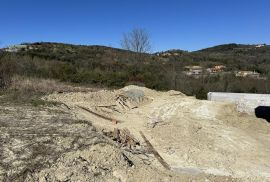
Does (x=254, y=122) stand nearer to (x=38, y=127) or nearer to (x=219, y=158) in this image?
(x=219, y=158)

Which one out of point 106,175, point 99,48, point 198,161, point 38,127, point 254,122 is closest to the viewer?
point 106,175

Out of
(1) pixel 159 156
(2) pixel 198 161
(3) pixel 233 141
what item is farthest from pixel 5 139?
(3) pixel 233 141

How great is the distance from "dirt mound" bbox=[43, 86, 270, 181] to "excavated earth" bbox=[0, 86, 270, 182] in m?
0.02

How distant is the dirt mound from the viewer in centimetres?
906

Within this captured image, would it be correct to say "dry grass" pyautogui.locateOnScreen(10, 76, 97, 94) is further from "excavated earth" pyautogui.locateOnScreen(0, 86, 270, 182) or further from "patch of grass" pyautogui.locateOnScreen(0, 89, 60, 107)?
"excavated earth" pyautogui.locateOnScreen(0, 86, 270, 182)

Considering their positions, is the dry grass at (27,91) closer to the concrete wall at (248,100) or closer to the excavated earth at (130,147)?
the excavated earth at (130,147)

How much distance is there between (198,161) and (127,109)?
7.36 meters

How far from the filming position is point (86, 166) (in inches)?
312

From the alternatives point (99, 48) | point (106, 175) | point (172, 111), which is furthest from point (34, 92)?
point (99, 48)

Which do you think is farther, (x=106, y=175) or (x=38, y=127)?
(x=38, y=127)

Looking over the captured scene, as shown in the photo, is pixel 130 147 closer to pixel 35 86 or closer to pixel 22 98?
pixel 22 98

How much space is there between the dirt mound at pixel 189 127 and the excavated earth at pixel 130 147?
2cm

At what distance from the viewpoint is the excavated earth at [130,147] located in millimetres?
7875

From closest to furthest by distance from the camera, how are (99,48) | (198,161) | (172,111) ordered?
(198,161), (172,111), (99,48)
